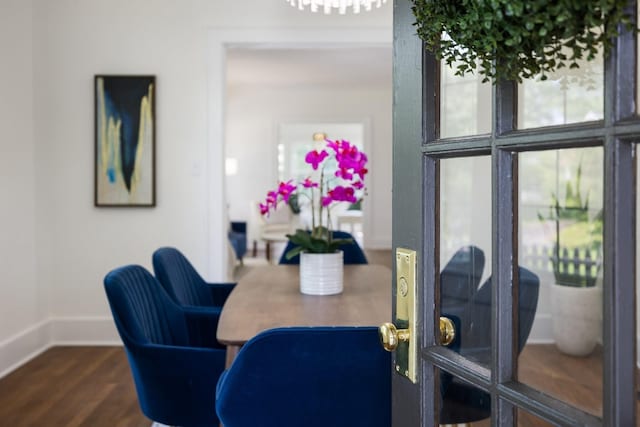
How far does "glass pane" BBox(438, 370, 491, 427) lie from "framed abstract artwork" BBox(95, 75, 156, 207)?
355 cm

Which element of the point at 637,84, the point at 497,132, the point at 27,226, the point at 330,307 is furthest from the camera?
the point at 27,226

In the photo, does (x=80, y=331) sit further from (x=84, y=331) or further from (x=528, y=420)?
(x=528, y=420)

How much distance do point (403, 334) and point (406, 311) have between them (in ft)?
0.13

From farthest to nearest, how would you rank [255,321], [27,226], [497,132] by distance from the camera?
[27,226]
[255,321]
[497,132]

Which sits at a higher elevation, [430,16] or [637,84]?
[430,16]

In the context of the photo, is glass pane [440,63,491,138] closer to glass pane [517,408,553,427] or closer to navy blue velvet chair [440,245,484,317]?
navy blue velvet chair [440,245,484,317]

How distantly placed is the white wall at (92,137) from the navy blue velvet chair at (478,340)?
341cm

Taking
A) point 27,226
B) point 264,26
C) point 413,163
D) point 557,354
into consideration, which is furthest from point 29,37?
point 557,354

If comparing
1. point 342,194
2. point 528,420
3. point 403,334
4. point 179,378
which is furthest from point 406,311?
point 342,194

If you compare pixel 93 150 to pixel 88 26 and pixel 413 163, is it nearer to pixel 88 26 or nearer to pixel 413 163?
pixel 88 26

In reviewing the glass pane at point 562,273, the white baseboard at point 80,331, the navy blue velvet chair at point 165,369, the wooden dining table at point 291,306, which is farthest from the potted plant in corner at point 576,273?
the white baseboard at point 80,331

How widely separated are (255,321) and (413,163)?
1206 millimetres

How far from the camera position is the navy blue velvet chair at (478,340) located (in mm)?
750

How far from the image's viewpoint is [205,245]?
421 centimetres
